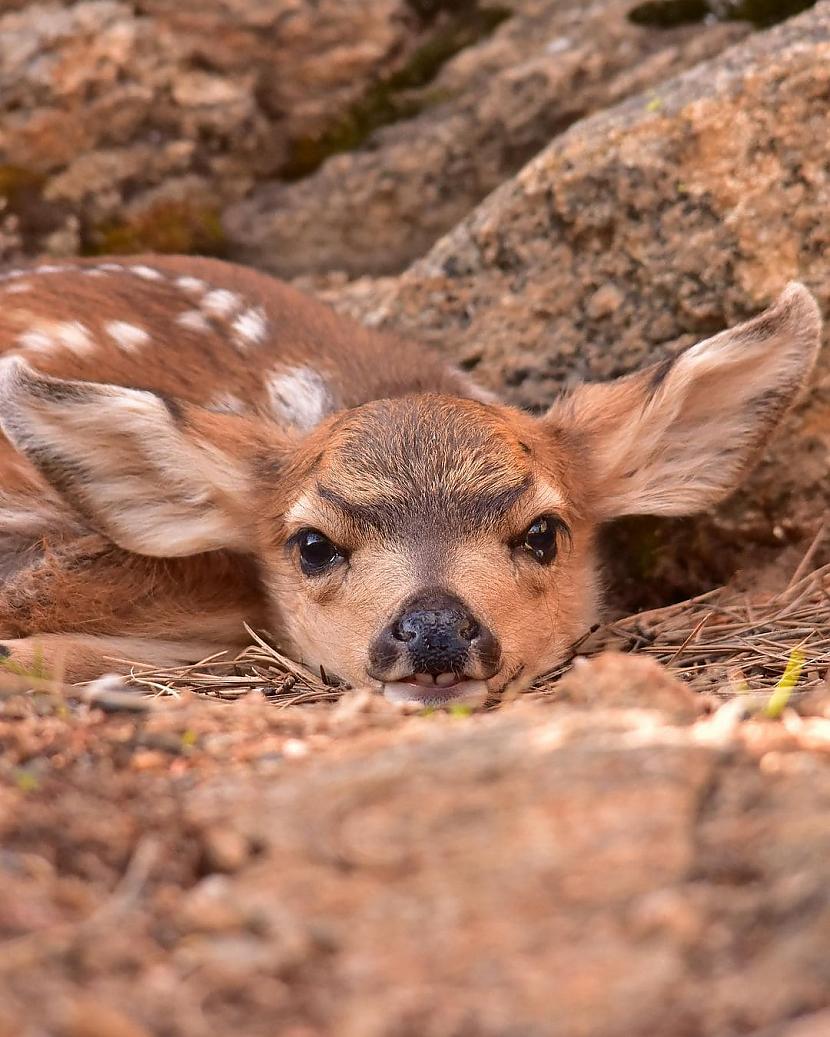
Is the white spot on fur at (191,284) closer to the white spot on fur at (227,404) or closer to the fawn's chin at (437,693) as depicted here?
the white spot on fur at (227,404)

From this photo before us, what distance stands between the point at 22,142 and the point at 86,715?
176 inches

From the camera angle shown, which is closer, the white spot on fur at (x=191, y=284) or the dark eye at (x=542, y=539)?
the dark eye at (x=542, y=539)

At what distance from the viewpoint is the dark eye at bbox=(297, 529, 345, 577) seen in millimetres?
4023

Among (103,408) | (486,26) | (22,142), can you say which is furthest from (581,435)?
(22,142)

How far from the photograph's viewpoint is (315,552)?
13.3ft

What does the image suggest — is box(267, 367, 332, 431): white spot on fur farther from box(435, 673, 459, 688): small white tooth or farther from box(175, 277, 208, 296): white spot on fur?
box(435, 673, 459, 688): small white tooth

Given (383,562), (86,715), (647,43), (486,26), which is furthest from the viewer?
(486,26)

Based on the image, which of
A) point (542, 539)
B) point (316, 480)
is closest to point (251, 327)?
point (316, 480)

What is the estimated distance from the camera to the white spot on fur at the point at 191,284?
4945 millimetres

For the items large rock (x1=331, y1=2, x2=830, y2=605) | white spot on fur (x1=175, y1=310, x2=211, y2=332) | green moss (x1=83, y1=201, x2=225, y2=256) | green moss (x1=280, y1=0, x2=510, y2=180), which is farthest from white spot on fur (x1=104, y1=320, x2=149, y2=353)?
green moss (x1=280, y1=0, x2=510, y2=180)

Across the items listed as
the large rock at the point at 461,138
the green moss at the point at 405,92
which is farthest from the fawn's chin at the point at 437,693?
the green moss at the point at 405,92

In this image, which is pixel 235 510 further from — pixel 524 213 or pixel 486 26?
pixel 486 26

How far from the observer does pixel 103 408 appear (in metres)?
4.01

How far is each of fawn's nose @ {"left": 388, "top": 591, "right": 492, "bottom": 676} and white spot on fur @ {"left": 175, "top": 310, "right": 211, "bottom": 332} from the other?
65.7 inches
